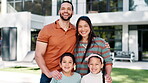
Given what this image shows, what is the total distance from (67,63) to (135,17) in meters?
12.0

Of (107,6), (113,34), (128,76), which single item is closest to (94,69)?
(128,76)

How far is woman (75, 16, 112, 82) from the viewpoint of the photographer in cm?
256

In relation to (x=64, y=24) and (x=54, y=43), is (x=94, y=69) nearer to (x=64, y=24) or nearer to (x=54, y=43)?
(x=54, y=43)

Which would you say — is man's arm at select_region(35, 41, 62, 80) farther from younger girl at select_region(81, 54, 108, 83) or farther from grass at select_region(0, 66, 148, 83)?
grass at select_region(0, 66, 148, 83)

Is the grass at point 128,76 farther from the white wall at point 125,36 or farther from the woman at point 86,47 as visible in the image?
the white wall at point 125,36

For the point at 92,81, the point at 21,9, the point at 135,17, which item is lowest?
the point at 92,81

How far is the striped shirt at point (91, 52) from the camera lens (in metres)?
2.56

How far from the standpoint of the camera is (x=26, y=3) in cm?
1722

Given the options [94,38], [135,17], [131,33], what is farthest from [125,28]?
[94,38]

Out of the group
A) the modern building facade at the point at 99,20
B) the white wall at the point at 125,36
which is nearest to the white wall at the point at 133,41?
the modern building facade at the point at 99,20

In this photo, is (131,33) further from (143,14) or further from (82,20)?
(82,20)

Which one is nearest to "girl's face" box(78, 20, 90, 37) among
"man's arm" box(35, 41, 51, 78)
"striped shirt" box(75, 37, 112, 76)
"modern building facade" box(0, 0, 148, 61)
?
"striped shirt" box(75, 37, 112, 76)

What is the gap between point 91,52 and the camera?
256cm

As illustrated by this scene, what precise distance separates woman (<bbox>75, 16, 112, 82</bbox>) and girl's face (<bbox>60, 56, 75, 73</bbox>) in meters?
0.13
